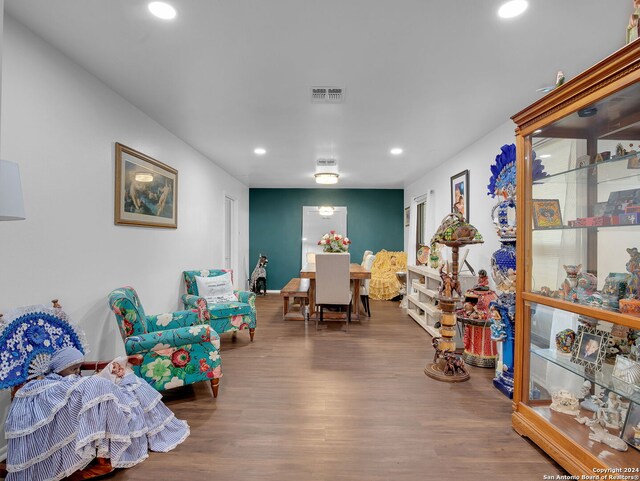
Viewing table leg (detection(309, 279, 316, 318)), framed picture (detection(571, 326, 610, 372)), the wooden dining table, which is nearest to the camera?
framed picture (detection(571, 326, 610, 372))

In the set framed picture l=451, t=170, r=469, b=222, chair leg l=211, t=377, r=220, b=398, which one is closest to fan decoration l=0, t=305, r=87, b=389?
chair leg l=211, t=377, r=220, b=398

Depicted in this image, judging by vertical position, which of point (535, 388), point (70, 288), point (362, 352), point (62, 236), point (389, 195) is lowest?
point (362, 352)

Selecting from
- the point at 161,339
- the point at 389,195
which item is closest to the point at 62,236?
the point at 161,339

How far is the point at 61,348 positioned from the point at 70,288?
0.52 meters

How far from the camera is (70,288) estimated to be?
7.39 ft

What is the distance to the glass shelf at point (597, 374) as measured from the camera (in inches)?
66.0

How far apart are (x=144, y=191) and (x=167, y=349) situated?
1634 millimetres

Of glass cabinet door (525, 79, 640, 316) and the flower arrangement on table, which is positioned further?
the flower arrangement on table

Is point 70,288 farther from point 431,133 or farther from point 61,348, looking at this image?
point 431,133

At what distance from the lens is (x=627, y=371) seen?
1711 millimetres

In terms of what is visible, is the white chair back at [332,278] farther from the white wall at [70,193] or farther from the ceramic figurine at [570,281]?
the ceramic figurine at [570,281]

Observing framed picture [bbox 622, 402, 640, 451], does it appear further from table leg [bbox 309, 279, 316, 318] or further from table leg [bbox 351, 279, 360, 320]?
table leg [bbox 309, 279, 316, 318]

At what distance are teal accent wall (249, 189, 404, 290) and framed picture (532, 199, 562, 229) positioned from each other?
572 cm

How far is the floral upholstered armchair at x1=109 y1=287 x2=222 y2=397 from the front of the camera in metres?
2.35
